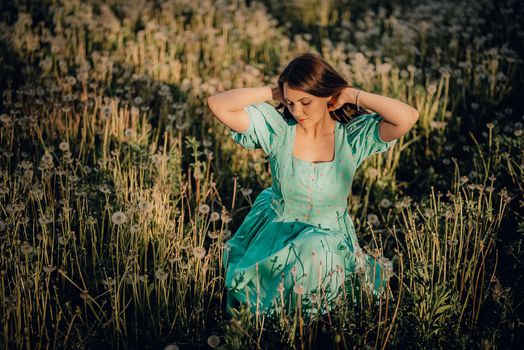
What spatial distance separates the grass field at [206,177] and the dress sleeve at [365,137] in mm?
439

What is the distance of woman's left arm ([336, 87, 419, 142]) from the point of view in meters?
2.96

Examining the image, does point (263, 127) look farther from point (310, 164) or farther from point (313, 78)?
point (313, 78)

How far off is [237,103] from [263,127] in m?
0.21

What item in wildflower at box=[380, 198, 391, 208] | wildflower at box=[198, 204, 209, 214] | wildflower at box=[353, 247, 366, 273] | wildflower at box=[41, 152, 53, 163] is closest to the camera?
wildflower at box=[353, 247, 366, 273]

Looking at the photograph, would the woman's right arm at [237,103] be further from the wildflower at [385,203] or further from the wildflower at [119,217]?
the wildflower at [385,203]

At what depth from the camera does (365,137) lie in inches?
124

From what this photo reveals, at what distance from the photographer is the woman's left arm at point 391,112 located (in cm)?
296

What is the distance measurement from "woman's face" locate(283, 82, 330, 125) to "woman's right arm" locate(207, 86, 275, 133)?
6.8 inches

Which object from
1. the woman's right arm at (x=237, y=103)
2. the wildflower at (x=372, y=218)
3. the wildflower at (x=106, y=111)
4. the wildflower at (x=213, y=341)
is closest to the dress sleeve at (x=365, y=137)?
the woman's right arm at (x=237, y=103)

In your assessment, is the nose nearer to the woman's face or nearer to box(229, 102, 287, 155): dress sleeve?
the woman's face

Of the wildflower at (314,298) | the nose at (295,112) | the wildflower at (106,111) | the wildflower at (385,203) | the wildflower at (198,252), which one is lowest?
the wildflower at (385,203)

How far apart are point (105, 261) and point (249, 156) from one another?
1.72 m

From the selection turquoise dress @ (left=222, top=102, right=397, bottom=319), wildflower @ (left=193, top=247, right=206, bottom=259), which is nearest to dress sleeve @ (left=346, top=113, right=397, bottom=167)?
turquoise dress @ (left=222, top=102, right=397, bottom=319)

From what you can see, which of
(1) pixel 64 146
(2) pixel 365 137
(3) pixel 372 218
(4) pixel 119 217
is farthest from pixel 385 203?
(1) pixel 64 146
